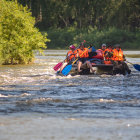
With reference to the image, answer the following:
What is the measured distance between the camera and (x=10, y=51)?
29.0 m

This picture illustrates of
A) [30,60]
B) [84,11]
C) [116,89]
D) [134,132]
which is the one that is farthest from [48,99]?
[84,11]

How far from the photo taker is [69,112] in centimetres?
1046

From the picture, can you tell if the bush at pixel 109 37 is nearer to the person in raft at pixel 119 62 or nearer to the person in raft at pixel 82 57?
the person in raft at pixel 82 57

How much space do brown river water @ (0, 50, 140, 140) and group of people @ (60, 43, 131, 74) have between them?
5833mm

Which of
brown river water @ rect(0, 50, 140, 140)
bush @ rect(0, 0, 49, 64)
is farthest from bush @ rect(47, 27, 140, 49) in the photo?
brown river water @ rect(0, 50, 140, 140)

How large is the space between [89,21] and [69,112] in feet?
227

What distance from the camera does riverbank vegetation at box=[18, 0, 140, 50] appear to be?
68.4 metres

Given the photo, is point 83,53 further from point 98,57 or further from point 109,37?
point 109,37

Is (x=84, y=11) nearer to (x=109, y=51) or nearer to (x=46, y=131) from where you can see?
(x=109, y=51)

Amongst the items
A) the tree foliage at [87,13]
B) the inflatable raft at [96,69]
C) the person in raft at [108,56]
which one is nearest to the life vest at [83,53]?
the inflatable raft at [96,69]

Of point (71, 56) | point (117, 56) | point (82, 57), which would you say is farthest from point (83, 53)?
point (117, 56)

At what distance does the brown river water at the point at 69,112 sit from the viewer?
27.2 feet

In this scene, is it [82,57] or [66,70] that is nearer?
[66,70]

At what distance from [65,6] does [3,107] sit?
6813 cm
